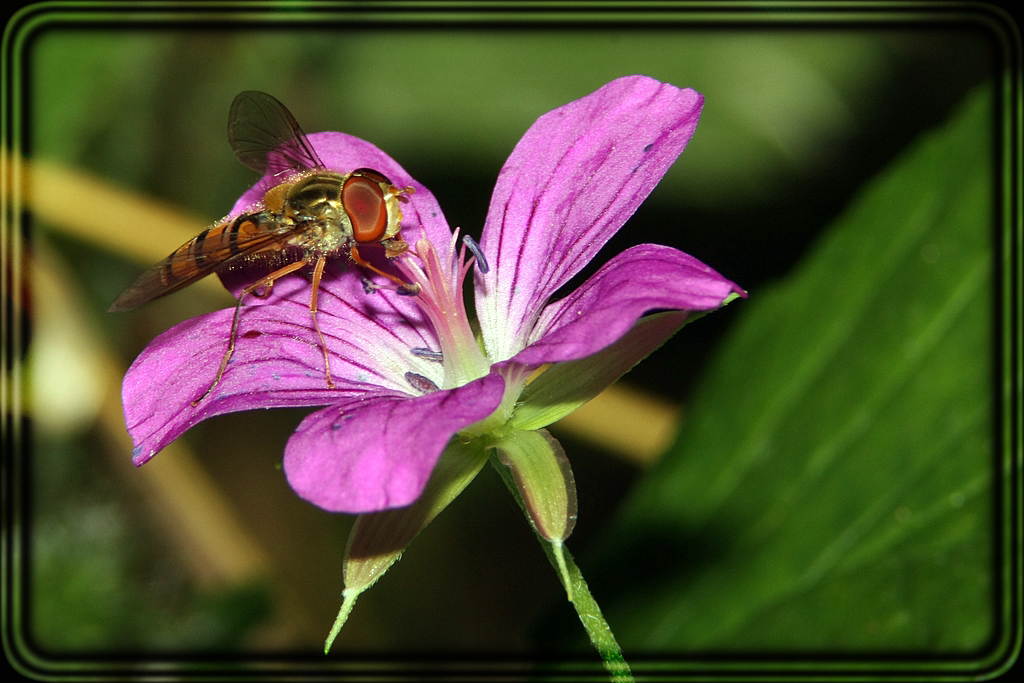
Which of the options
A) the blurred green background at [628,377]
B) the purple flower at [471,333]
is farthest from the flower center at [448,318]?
the blurred green background at [628,377]

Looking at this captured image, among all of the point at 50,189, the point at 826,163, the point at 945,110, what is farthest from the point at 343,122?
the point at 945,110

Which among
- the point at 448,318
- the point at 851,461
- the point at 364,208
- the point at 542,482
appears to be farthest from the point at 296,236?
the point at 851,461

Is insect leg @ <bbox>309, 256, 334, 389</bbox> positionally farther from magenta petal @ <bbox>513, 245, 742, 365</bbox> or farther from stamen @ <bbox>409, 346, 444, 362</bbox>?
magenta petal @ <bbox>513, 245, 742, 365</bbox>

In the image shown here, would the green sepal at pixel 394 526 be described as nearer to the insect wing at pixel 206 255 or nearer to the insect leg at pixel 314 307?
the insect leg at pixel 314 307

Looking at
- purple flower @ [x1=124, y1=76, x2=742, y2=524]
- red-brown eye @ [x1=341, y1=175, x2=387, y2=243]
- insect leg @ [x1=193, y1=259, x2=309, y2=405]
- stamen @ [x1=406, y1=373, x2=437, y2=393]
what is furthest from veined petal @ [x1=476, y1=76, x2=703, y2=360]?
insect leg @ [x1=193, y1=259, x2=309, y2=405]

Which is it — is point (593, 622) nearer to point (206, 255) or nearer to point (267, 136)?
point (206, 255)

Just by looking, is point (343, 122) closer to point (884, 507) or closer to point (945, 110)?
point (945, 110)
